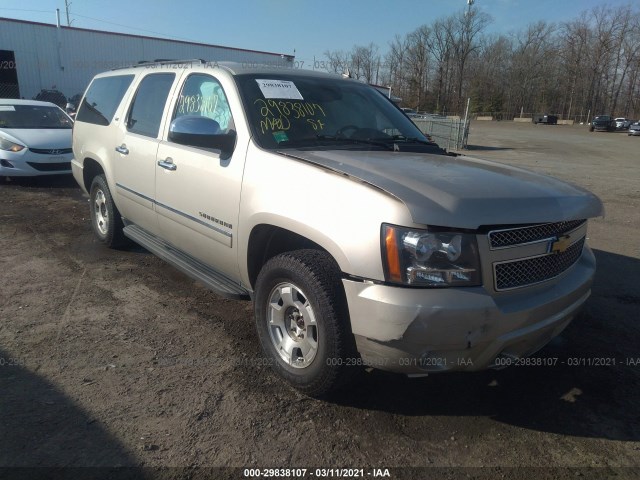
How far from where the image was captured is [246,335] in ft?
12.0

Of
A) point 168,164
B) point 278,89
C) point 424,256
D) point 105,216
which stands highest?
point 278,89

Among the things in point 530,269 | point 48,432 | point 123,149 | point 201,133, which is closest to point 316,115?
point 201,133

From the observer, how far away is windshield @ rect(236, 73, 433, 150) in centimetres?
335

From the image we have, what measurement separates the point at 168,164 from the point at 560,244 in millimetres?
2858

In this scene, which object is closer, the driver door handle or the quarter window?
the quarter window

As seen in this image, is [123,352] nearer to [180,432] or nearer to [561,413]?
[180,432]

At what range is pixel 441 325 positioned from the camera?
7.41 feet

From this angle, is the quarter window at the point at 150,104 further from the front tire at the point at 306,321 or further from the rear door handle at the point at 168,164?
the front tire at the point at 306,321

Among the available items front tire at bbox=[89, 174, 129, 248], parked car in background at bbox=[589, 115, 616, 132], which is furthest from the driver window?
parked car in background at bbox=[589, 115, 616, 132]

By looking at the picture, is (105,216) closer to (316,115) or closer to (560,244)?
(316,115)

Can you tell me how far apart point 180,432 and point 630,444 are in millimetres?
2371

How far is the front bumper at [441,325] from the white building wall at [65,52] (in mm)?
29870

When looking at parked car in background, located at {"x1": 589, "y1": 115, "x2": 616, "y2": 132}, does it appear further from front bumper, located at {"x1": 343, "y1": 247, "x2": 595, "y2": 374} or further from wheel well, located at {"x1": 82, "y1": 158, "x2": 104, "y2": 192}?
front bumper, located at {"x1": 343, "y1": 247, "x2": 595, "y2": 374}

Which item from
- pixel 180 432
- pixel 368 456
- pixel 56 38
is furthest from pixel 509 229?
pixel 56 38
